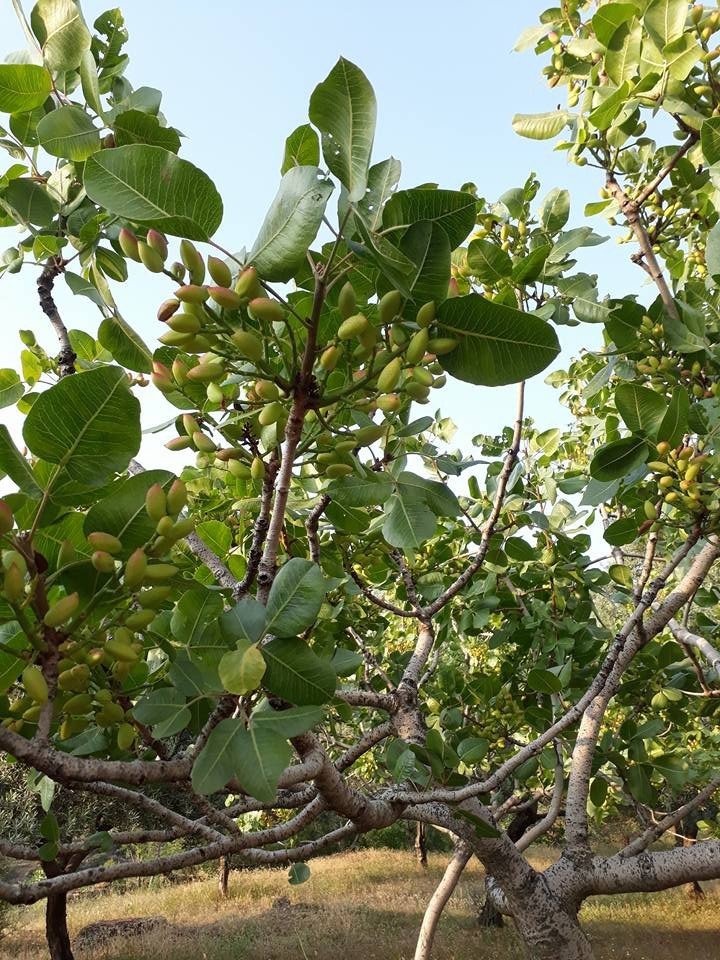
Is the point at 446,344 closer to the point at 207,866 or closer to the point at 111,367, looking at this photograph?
the point at 111,367

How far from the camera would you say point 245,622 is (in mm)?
934

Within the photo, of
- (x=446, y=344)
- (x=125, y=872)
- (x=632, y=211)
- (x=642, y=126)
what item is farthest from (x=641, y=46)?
(x=125, y=872)

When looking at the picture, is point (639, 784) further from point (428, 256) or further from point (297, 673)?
point (428, 256)

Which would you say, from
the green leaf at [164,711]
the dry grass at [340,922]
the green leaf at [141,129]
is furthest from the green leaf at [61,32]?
the dry grass at [340,922]

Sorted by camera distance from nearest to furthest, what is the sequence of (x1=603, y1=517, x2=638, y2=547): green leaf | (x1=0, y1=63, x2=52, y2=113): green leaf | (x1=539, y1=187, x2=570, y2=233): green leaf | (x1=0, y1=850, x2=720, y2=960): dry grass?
(x1=0, y1=63, x2=52, y2=113): green leaf → (x1=539, y1=187, x2=570, y2=233): green leaf → (x1=603, y1=517, x2=638, y2=547): green leaf → (x1=0, y1=850, x2=720, y2=960): dry grass

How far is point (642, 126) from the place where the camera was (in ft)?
6.88

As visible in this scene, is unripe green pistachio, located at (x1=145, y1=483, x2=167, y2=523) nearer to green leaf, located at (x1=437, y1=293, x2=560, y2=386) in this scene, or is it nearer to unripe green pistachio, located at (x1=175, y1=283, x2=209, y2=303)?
unripe green pistachio, located at (x1=175, y1=283, x2=209, y2=303)

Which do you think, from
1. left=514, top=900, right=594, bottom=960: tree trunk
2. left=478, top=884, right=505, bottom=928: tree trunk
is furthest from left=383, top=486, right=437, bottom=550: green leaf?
left=478, top=884, right=505, bottom=928: tree trunk

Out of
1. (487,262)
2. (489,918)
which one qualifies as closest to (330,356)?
(487,262)

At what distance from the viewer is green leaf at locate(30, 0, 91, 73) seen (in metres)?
1.15

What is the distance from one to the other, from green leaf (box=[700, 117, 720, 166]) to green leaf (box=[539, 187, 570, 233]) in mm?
357

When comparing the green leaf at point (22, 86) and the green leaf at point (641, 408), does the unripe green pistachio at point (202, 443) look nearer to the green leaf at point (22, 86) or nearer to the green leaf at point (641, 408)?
the green leaf at point (22, 86)

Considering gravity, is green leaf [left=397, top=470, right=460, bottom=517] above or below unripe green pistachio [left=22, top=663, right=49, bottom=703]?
above

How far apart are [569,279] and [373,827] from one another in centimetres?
154
